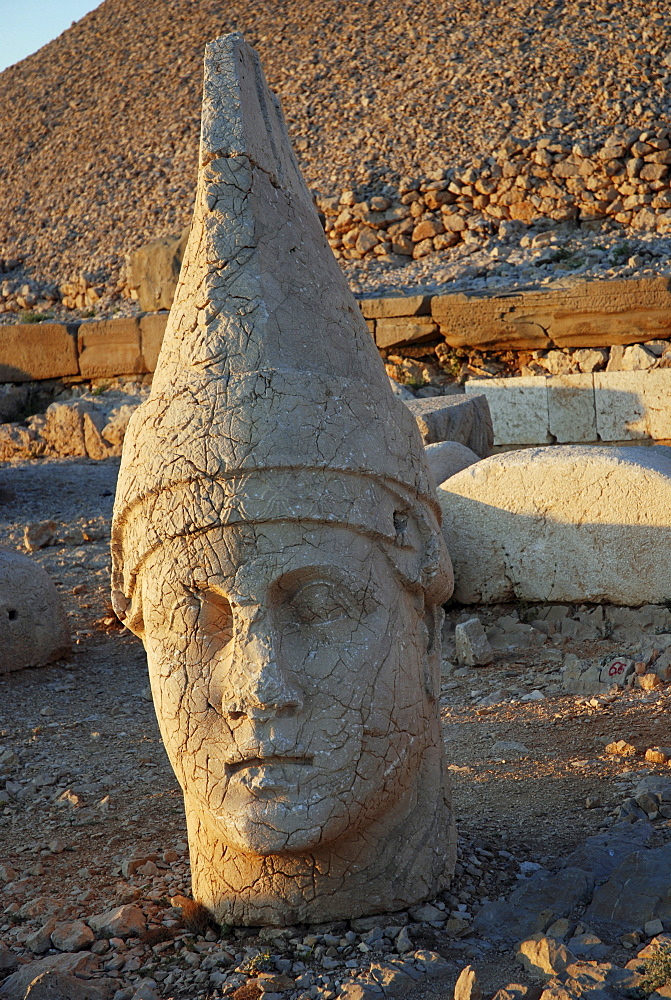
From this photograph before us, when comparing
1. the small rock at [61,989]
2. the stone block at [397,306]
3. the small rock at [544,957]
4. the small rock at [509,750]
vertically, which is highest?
the stone block at [397,306]

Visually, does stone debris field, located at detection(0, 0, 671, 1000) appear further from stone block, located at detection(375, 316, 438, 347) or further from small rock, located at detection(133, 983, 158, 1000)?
stone block, located at detection(375, 316, 438, 347)

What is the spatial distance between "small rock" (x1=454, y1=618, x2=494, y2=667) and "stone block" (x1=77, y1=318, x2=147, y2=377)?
34.9ft

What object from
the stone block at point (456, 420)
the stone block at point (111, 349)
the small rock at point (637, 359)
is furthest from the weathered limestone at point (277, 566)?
the stone block at point (111, 349)

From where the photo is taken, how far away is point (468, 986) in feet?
7.66

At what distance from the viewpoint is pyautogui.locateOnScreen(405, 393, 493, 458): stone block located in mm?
8283

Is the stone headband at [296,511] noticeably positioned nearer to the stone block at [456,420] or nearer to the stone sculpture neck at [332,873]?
the stone sculpture neck at [332,873]

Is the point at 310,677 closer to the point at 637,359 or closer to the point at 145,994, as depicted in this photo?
the point at 145,994

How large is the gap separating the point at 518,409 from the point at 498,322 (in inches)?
66.5

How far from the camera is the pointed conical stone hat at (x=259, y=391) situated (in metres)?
2.68

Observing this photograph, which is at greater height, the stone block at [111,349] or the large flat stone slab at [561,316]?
the stone block at [111,349]

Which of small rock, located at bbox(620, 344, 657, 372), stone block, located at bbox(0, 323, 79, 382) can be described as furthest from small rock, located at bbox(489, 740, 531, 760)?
stone block, located at bbox(0, 323, 79, 382)

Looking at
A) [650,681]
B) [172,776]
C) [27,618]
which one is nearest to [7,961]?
[172,776]

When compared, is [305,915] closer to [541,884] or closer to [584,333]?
[541,884]

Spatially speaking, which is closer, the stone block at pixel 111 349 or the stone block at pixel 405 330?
the stone block at pixel 405 330
